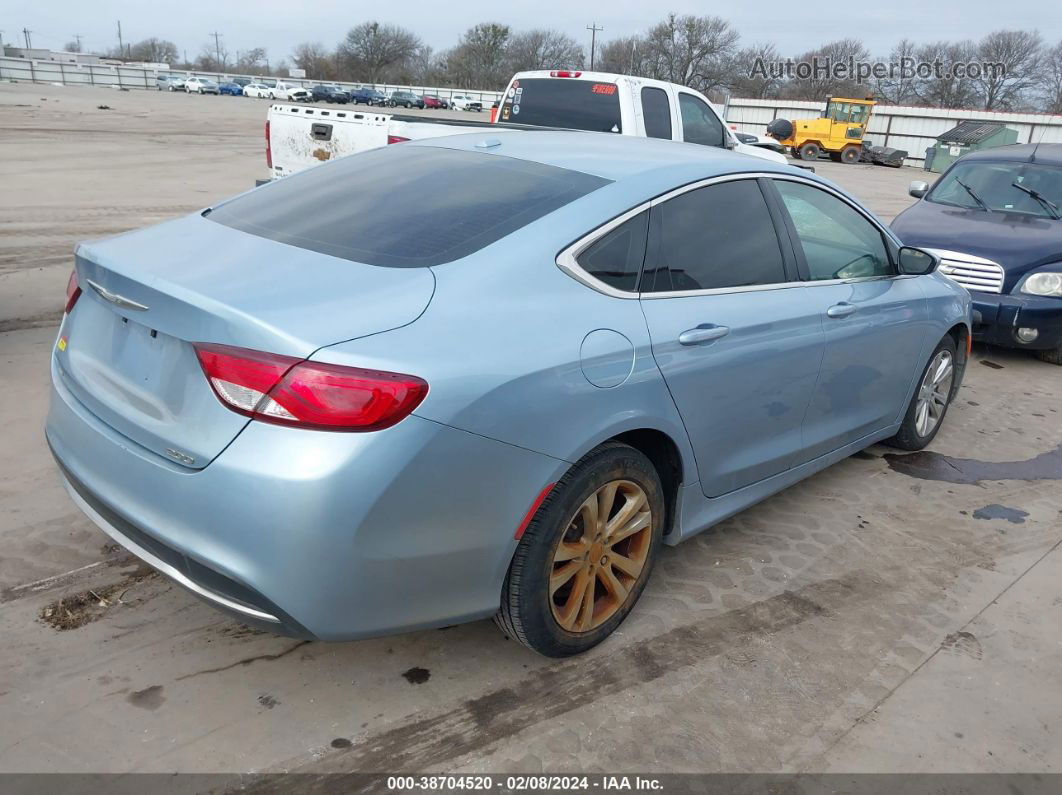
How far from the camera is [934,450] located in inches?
202

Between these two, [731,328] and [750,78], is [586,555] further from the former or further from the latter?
[750,78]

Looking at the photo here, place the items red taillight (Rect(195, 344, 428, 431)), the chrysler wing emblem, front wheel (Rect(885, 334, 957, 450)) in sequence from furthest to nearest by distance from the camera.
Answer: front wheel (Rect(885, 334, 957, 450)), the chrysler wing emblem, red taillight (Rect(195, 344, 428, 431))

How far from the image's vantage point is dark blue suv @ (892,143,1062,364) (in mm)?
6824

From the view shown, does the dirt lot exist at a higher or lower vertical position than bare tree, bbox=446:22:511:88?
lower

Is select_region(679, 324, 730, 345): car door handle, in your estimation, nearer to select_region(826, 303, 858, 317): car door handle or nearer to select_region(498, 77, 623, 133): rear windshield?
select_region(826, 303, 858, 317): car door handle

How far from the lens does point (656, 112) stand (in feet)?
29.4

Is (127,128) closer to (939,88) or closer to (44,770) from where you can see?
(44,770)

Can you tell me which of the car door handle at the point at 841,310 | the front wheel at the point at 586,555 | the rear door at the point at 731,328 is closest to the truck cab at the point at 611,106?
the car door handle at the point at 841,310

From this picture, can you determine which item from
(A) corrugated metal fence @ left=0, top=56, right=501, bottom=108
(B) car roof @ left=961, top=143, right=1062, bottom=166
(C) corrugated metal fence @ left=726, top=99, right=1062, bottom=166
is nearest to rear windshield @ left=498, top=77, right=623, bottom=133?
(B) car roof @ left=961, top=143, right=1062, bottom=166

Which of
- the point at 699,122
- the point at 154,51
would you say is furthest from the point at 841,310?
the point at 154,51

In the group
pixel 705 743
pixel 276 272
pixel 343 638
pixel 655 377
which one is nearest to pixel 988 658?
pixel 705 743

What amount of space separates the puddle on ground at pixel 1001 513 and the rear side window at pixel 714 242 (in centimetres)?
186

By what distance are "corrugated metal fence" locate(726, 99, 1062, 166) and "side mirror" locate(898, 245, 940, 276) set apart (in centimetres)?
3962

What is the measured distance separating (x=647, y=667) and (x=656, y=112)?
286 inches
